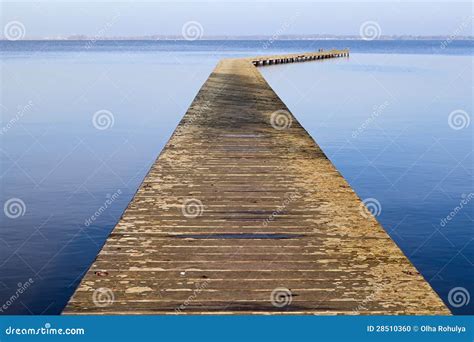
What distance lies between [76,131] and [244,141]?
12.0 meters

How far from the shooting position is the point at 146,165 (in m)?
17.1

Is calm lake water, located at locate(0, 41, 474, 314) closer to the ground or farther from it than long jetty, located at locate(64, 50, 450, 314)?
farther from it

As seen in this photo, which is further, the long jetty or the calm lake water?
the calm lake water

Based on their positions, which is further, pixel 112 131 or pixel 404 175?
pixel 112 131

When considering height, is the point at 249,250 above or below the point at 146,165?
below

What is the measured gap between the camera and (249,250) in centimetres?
602

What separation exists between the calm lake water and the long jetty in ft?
6.91

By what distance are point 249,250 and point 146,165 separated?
449 inches

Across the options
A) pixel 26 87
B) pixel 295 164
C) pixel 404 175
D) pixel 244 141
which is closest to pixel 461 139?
pixel 404 175

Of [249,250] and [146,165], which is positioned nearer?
[249,250]

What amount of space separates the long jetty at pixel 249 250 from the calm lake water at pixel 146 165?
6.91 feet

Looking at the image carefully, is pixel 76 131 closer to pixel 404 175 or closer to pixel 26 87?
pixel 404 175

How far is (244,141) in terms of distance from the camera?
12477 millimetres

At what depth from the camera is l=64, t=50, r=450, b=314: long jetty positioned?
484 centimetres
